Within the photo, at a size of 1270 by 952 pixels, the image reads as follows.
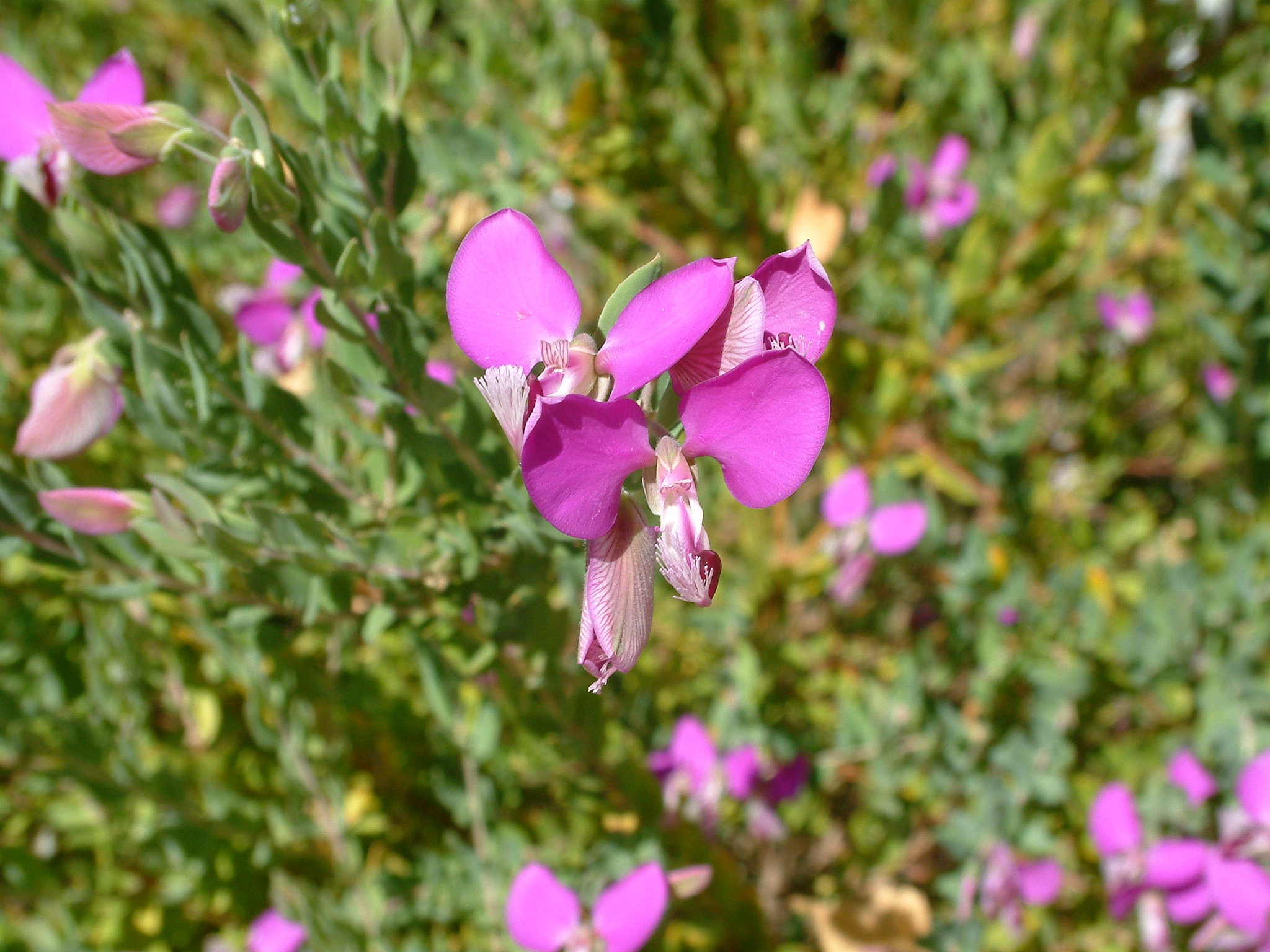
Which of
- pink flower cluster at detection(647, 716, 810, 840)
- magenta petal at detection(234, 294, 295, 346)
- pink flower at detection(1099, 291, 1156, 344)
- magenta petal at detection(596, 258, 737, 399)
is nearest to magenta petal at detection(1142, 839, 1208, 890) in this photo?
pink flower cluster at detection(647, 716, 810, 840)

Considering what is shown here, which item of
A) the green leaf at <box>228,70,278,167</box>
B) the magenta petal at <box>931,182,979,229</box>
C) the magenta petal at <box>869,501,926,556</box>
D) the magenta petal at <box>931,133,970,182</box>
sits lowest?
the green leaf at <box>228,70,278,167</box>

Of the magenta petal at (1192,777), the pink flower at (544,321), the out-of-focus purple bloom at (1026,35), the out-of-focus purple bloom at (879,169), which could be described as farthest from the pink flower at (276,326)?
the out-of-focus purple bloom at (1026,35)

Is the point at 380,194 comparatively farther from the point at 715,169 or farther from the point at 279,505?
the point at 715,169

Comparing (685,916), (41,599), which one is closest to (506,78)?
(41,599)

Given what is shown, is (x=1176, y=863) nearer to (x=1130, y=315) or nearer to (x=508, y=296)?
(x=1130, y=315)

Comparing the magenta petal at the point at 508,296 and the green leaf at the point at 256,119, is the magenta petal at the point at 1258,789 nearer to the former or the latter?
the magenta petal at the point at 508,296

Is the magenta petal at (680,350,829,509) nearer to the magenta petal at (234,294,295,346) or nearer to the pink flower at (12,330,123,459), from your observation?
the pink flower at (12,330,123,459)

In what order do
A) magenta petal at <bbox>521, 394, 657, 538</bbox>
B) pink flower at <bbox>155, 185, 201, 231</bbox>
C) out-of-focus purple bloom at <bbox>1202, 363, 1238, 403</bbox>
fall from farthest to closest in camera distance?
pink flower at <bbox>155, 185, 201, 231</bbox> → out-of-focus purple bloom at <bbox>1202, 363, 1238, 403</bbox> → magenta petal at <bbox>521, 394, 657, 538</bbox>

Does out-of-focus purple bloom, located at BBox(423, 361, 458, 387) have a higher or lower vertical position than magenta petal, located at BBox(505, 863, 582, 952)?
higher
